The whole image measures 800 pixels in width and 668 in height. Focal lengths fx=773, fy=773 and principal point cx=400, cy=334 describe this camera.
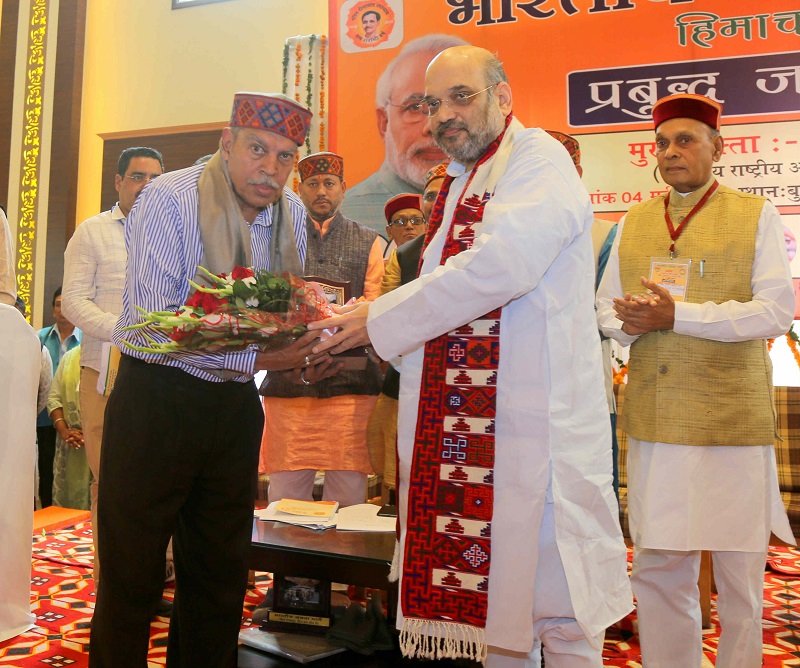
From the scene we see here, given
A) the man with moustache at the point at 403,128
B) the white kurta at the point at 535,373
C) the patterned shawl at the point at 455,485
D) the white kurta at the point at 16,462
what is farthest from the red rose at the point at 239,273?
the man with moustache at the point at 403,128

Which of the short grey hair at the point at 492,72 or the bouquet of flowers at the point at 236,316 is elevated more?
the short grey hair at the point at 492,72

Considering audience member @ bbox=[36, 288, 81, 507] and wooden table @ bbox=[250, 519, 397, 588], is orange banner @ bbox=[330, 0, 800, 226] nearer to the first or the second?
audience member @ bbox=[36, 288, 81, 507]

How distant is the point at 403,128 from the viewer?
19.3ft

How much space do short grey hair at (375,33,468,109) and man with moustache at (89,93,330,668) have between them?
391 centimetres

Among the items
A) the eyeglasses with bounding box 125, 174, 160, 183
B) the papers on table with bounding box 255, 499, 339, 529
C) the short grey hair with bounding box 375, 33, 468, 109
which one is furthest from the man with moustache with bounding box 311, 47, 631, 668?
the short grey hair with bounding box 375, 33, 468, 109

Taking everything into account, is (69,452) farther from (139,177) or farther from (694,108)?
(694,108)

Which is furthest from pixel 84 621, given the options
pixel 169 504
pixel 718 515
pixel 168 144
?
pixel 168 144

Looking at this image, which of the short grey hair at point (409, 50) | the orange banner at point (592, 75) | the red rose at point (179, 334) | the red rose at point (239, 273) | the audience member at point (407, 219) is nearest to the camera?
the red rose at point (179, 334)

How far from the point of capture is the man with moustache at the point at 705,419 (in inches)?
102

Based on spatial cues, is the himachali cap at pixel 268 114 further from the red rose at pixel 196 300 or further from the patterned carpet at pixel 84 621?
the patterned carpet at pixel 84 621

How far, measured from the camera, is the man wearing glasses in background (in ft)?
11.8

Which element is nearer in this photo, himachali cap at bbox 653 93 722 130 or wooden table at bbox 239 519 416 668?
wooden table at bbox 239 519 416 668

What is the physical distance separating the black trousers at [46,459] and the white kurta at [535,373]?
4.73m

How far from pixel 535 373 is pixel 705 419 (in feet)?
3.27
